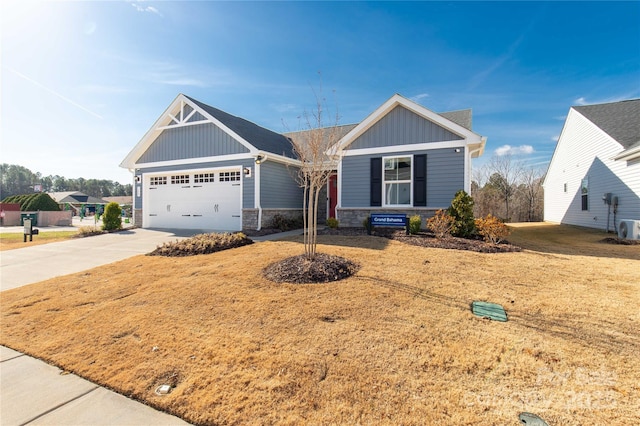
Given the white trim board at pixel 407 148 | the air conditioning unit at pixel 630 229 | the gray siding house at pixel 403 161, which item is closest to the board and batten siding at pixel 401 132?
the gray siding house at pixel 403 161

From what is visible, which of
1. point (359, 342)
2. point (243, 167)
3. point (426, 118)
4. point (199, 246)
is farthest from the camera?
point (243, 167)

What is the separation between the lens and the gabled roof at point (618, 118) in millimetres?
11820

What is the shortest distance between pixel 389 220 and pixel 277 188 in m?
6.04

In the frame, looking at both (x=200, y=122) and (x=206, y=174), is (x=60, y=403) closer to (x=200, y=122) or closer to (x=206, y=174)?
(x=206, y=174)

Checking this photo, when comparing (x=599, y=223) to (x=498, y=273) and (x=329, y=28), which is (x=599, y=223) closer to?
(x=498, y=273)

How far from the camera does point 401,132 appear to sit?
35.1ft

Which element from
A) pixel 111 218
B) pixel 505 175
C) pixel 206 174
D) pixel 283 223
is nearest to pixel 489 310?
pixel 283 223

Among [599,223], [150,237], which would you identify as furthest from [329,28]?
[599,223]

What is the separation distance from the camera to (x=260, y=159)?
476 inches

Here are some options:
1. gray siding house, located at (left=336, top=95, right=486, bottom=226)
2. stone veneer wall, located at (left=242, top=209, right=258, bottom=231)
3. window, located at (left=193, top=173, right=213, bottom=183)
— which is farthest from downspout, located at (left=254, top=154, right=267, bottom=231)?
gray siding house, located at (left=336, top=95, right=486, bottom=226)

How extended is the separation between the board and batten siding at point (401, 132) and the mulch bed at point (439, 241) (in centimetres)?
346

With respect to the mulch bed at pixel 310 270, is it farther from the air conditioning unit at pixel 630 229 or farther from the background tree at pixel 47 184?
the background tree at pixel 47 184

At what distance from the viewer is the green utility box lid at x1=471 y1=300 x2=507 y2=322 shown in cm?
347

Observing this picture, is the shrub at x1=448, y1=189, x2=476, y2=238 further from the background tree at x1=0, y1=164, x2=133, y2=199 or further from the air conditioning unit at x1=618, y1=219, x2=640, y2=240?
the background tree at x1=0, y1=164, x2=133, y2=199
